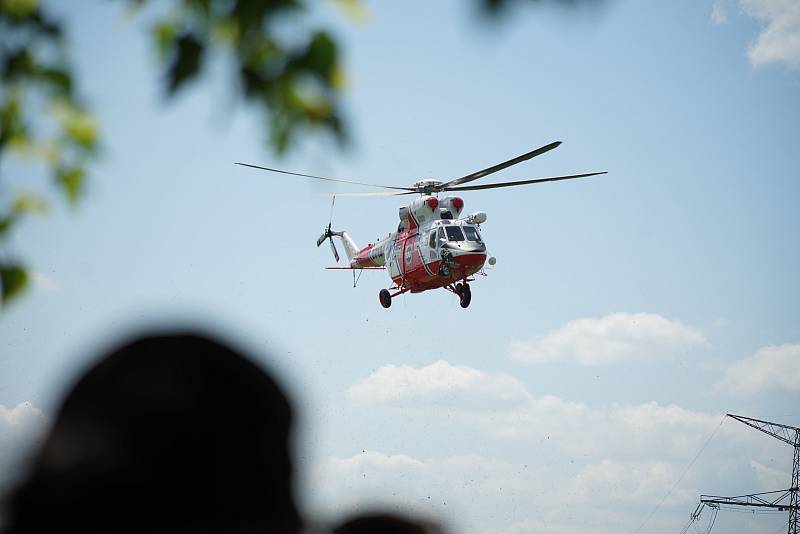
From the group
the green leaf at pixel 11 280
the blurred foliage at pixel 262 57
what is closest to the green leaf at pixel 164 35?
the blurred foliage at pixel 262 57

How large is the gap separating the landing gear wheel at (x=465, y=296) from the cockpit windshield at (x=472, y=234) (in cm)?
248

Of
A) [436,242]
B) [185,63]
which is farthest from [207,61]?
[436,242]

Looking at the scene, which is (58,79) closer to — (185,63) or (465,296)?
(185,63)

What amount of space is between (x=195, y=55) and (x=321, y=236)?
173 ft

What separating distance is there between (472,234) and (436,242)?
178 centimetres

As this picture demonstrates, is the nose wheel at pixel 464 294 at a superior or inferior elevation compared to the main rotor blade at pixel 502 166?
inferior

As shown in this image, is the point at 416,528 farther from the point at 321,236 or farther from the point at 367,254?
the point at 321,236

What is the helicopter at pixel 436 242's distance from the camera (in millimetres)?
38156

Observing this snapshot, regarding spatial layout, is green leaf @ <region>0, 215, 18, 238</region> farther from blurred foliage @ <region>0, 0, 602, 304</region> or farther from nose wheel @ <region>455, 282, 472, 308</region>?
nose wheel @ <region>455, 282, 472, 308</region>

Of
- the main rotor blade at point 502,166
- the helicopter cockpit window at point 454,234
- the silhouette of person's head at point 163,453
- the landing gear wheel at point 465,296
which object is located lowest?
the silhouette of person's head at point 163,453

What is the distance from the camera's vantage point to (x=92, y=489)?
63.4 inches

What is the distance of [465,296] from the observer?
40031 mm

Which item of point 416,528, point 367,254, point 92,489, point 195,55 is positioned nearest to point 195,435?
point 92,489

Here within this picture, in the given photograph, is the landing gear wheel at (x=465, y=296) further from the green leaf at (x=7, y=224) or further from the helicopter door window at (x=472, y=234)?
the green leaf at (x=7, y=224)
